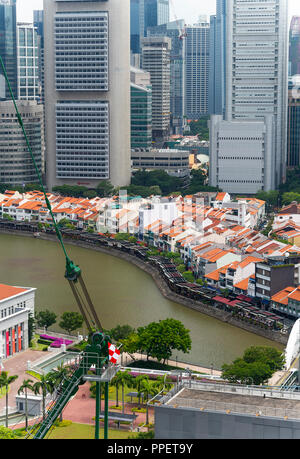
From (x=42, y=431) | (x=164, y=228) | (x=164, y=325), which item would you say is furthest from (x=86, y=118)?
(x=42, y=431)

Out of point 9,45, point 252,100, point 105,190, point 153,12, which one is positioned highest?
point 153,12

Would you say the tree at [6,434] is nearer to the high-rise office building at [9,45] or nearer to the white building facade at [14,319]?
the white building facade at [14,319]

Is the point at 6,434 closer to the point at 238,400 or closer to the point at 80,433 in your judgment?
the point at 80,433

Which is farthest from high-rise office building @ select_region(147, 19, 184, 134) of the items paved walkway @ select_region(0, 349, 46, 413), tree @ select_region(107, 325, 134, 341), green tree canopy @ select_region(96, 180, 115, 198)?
paved walkway @ select_region(0, 349, 46, 413)

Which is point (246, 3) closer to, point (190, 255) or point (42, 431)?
point (190, 255)

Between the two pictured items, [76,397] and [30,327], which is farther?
[30,327]

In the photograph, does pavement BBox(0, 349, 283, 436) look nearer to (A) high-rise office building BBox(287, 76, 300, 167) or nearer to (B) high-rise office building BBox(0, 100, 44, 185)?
(B) high-rise office building BBox(0, 100, 44, 185)

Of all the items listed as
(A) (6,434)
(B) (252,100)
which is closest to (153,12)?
(B) (252,100)

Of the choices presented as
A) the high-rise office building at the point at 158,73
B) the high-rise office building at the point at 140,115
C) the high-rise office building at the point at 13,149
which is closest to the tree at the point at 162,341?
the high-rise office building at the point at 13,149
